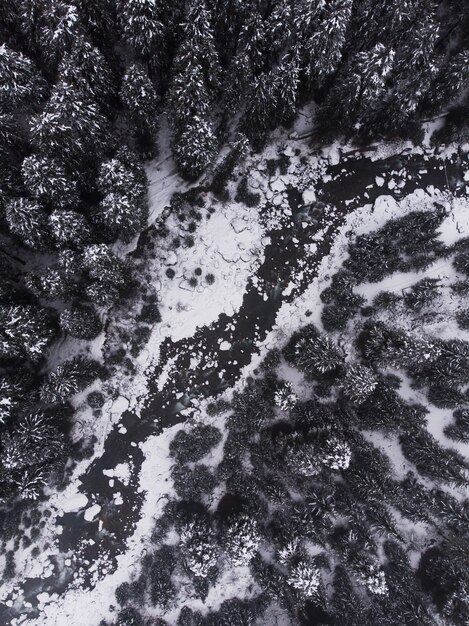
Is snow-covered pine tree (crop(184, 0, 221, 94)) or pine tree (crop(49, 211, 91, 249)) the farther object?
snow-covered pine tree (crop(184, 0, 221, 94))

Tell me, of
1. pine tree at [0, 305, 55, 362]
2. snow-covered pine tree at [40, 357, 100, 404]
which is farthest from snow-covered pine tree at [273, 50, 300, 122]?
snow-covered pine tree at [40, 357, 100, 404]

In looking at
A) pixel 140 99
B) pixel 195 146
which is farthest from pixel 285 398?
pixel 140 99

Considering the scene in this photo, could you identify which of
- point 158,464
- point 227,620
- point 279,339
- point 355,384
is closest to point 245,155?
point 279,339

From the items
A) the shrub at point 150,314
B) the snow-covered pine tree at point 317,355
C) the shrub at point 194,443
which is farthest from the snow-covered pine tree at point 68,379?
the snow-covered pine tree at point 317,355

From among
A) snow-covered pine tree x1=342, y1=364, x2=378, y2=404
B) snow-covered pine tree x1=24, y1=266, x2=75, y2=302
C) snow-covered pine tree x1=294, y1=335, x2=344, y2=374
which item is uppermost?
snow-covered pine tree x1=24, y1=266, x2=75, y2=302

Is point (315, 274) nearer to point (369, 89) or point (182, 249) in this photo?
point (182, 249)

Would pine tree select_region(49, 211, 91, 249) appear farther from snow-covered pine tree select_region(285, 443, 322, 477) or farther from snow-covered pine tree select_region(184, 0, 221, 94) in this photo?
snow-covered pine tree select_region(285, 443, 322, 477)
